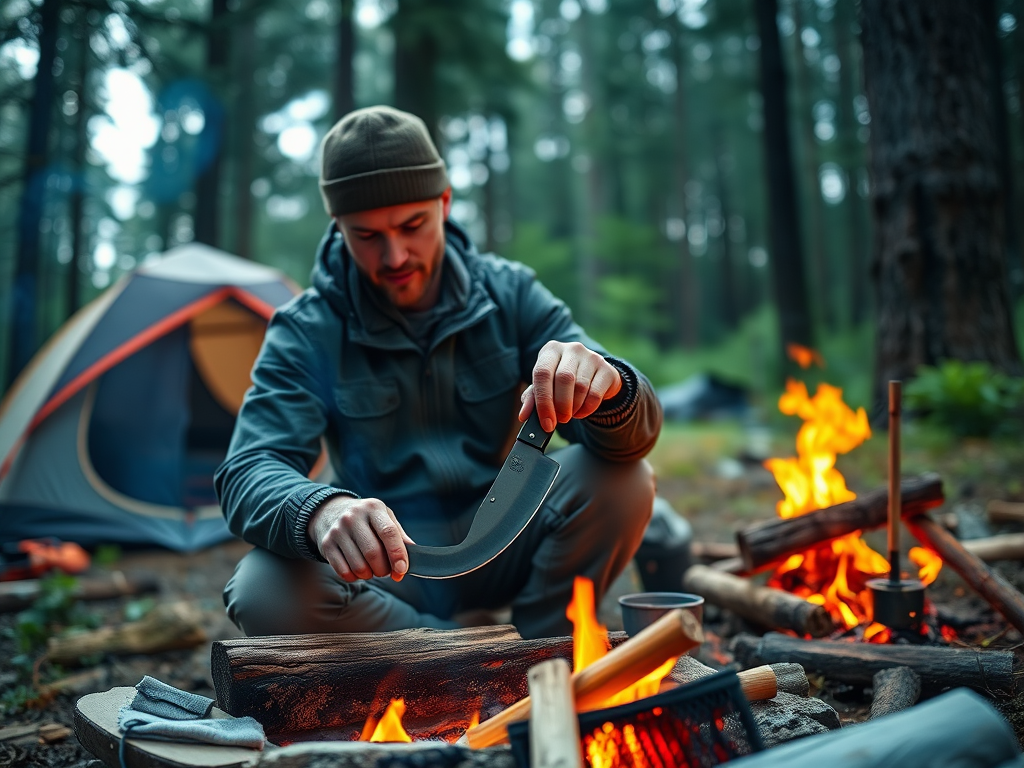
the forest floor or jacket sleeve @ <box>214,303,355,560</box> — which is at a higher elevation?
jacket sleeve @ <box>214,303,355,560</box>

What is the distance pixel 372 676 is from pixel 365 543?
0.35 m

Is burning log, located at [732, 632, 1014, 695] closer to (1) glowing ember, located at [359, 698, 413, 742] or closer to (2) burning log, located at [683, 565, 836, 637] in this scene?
(2) burning log, located at [683, 565, 836, 637]

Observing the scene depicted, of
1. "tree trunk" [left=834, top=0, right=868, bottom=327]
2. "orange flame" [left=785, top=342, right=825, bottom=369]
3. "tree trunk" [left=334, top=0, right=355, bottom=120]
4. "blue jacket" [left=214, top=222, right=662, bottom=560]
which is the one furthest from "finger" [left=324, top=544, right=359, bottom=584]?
"tree trunk" [left=834, top=0, right=868, bottom=327]

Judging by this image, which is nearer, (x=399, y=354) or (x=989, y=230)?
(x=399, y=354)

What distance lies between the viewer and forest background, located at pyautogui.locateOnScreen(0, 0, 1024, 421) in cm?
598

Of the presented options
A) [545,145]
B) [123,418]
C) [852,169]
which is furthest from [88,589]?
[545,145]

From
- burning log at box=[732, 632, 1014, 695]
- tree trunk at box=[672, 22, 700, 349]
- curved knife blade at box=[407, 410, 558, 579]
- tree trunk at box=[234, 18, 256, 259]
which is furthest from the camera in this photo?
tree trunk at box=[672, 22, 700, 349]

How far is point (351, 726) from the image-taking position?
5.79ft

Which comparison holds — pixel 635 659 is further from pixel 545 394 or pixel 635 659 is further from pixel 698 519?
pixel 698 519

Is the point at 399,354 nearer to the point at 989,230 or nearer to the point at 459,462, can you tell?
the point at 459,462

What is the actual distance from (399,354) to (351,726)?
1.10m

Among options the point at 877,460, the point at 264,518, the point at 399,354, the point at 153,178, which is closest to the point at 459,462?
the point at 399,354

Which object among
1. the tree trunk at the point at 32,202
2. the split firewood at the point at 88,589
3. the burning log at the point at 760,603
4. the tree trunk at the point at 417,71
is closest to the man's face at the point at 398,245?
the burning log at the point at 760,603

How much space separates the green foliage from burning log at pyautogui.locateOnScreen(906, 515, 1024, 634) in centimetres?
249
